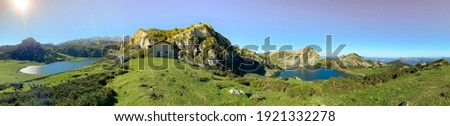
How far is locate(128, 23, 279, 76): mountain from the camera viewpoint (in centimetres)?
7481

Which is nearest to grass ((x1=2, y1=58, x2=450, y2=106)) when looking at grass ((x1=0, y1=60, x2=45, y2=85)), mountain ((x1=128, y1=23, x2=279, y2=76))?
grass ((x1=0, y1=60, x2=45, y2=85))

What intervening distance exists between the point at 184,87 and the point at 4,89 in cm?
2754

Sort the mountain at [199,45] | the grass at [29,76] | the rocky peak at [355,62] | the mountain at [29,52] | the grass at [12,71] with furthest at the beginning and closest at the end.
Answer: the rocky peak at [355,62] < the mountain at [199,45] < the mountain at [29,52] < the grass at [12,71] < the grass at [29,76]

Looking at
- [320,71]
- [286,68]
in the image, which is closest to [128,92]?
[320,71]

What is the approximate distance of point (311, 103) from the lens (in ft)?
82.5

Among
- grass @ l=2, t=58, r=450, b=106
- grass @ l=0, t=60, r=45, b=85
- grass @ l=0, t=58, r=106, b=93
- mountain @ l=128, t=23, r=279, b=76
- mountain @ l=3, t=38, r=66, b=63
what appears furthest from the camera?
mountain @ l=128, t=23, r=279, b=76

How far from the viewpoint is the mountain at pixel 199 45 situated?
74.8 metres

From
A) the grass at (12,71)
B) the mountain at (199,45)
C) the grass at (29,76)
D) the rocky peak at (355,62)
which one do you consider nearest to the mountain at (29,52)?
the grass at (12,71)

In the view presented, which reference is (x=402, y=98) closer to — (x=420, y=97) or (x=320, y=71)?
(x=420, y=97)

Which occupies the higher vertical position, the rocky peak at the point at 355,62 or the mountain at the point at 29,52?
the mountain at the point at 29,52

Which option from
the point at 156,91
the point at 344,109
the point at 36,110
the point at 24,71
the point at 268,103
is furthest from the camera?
the point at 24,71

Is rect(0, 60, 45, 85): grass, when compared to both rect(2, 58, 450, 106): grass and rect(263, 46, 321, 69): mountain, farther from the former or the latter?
rect(263, 46, 321, 69): mountain

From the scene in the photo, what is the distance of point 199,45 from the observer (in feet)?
261

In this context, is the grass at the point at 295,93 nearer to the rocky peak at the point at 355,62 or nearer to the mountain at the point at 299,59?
the rocky peak at the point at 355,62
